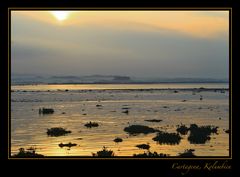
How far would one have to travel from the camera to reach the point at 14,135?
23.6 metres

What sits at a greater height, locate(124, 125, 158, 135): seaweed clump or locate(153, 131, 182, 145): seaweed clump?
locate(124, 125, 158, 135): seaweed clump

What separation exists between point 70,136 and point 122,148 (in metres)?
5.52

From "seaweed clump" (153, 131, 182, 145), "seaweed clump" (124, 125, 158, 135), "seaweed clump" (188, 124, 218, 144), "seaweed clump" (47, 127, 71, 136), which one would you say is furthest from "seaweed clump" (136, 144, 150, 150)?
"seaweed clump" (47, 127, 71, 136)

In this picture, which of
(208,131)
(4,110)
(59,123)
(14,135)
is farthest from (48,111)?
(4,110)

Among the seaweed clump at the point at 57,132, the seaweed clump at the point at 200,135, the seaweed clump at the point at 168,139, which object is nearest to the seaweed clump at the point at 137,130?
the seaweed clump at the point at 200,135

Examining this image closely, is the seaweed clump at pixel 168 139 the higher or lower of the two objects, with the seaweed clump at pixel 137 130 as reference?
lower

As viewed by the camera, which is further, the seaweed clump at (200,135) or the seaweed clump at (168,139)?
the seaweed clump at (200,135)

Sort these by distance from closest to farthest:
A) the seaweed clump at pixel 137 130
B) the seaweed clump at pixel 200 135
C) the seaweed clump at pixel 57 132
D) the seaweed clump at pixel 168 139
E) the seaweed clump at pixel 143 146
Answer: the seaweed clump at pixel 143 146
the seaweed clump at pixel 168 139
the seaweed clump at pixel 200 135
the seaweed clump at pixel 57 132
the seaweed clump at pixel 137 130

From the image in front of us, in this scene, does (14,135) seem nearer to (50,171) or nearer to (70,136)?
(70,136)

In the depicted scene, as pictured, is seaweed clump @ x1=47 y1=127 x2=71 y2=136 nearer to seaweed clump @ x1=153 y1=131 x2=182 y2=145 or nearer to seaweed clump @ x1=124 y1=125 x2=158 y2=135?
seaweed clump @ x1=124 y1=125 x2=158 y2=135

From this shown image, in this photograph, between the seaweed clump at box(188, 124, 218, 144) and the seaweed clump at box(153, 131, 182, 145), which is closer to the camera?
the seaweed clump at box(153, 131, 182, 145)

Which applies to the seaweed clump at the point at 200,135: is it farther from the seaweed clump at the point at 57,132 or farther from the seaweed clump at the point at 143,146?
the seaweed clump at the point at 57,132

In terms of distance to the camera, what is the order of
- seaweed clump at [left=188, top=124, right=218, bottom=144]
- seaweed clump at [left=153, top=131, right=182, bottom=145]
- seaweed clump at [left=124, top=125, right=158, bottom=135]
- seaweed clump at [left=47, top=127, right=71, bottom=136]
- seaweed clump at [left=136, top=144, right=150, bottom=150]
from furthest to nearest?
seaweed clump at [left=124, top=125, right=158, bottom=135]
seaweed clump at [left=47, top=127, right=71, bottom=136]
seaweed clump at [left=188, top=124, right=218, bottom=144]
seaweed clump at [left=153, top=131, right=182, bottom=145]
seaweed clump at [left=136, top=144, right=150, bottom=150]

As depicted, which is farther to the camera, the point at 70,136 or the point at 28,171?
the point at 70,136
